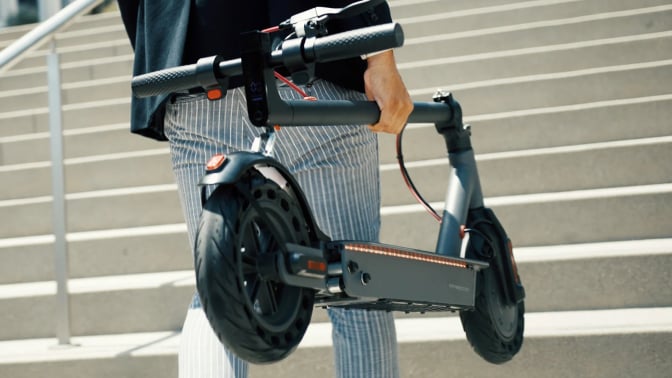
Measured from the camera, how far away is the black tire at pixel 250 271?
1.15 m

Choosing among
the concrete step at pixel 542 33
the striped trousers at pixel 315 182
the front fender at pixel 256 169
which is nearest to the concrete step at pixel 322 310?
the striped trousers at pixel 315 182

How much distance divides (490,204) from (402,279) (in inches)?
69.6

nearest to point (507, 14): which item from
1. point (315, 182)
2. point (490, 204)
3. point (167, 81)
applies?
point (490, 204)

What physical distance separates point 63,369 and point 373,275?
5.49 feet

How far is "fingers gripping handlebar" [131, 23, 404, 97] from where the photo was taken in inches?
46.2

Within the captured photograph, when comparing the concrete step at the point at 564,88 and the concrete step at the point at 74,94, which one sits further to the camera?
the concrete step at the point at 74,94

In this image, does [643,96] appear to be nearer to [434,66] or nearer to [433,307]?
[434,66]

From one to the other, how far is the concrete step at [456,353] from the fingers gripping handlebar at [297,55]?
4.50 ft

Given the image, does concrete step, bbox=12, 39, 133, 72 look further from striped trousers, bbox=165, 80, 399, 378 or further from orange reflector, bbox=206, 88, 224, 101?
orange reflector, bbox=206, 88, 224, 101

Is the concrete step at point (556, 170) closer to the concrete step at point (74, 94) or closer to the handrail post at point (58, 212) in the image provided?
the handrail post at point (58, 212)

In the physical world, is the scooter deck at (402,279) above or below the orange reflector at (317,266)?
below

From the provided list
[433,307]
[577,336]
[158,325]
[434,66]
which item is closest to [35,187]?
[158,325]

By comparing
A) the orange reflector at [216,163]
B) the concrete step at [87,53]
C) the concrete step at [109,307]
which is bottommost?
the concrete step at [109,307]

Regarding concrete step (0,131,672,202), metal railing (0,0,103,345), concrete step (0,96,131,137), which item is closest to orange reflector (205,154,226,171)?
metal railing (0,0,103,345)
